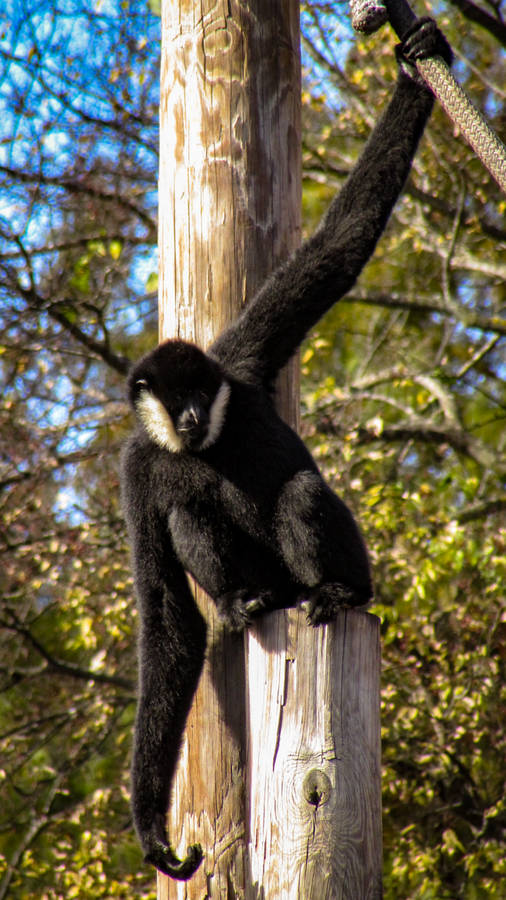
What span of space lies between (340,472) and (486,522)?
71.4 inches

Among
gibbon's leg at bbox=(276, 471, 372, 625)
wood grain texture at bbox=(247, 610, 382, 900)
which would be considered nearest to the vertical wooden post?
wood grain texture at bbox=(247, 610, 382, 900)

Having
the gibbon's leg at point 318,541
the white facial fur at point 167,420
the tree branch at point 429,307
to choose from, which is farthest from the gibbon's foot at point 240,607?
the tree branch at point 429,307

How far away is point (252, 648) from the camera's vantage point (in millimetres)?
2648

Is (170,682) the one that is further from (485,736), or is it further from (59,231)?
(59,231)

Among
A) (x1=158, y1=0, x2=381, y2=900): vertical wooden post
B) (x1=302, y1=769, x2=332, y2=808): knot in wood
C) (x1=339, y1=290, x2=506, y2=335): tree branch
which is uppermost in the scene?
(x1=339, y1=290, x2=506, y2=335): tree branch

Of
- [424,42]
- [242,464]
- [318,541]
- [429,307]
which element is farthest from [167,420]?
[429,307]

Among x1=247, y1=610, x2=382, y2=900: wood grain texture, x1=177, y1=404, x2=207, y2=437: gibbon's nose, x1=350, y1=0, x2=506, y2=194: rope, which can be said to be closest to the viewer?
x1=247, y1=610, x2=382, y2=900: wood grain texture

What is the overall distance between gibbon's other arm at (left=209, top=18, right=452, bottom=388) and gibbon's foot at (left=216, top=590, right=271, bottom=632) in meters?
0.80

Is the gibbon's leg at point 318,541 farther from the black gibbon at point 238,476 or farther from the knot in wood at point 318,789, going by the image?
the knot in wood at point 318,789

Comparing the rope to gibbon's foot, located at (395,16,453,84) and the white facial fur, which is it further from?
the white facial fur

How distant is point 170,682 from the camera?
3.14 meters

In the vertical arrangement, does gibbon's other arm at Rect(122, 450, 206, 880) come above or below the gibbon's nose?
below

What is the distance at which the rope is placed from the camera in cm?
247

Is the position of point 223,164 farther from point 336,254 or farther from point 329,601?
point 329,601
